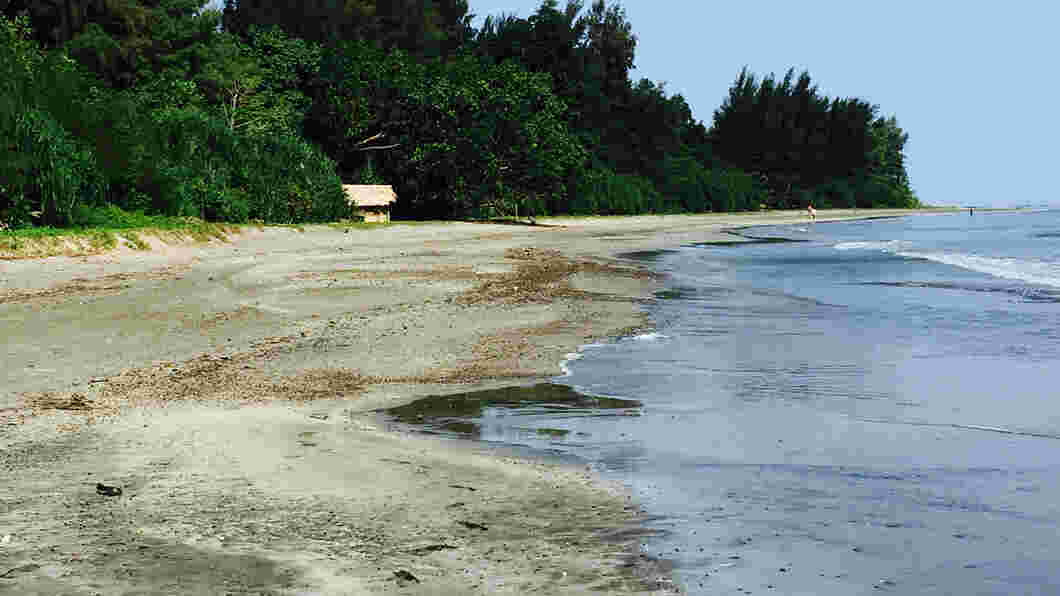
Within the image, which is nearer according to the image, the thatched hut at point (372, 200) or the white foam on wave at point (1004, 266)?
the white foam on wave at point (1004, 266)

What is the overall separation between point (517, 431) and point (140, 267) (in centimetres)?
1918

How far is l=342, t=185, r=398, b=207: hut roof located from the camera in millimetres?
54781

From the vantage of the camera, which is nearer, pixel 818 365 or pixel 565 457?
pixel 565 457

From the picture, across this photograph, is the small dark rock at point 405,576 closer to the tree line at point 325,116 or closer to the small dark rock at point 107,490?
the small dark rock at point 107,490

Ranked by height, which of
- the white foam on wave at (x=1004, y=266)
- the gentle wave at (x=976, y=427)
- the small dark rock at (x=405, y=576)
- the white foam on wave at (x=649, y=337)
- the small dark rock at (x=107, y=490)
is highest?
the small dark rock at (x=405, y=576)

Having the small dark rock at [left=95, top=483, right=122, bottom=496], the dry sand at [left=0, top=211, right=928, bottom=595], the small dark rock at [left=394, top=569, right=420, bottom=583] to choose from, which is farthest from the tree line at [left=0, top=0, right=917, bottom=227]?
the small dark rock at [left=394, top=569, right=420, bottom=583]

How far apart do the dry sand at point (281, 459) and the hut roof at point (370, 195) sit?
118 feet

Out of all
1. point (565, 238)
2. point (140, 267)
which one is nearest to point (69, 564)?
point (140, 267)

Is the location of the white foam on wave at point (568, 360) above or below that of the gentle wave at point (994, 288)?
above

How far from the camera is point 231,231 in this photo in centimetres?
3738

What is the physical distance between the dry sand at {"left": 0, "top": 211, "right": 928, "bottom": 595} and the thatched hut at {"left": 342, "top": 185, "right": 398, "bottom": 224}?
36200mm

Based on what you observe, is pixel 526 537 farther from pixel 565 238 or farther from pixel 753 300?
pixel 565 238

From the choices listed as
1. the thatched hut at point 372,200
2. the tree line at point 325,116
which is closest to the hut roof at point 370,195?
the thatched hut at point 372,200

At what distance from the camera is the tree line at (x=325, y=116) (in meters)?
32.5
